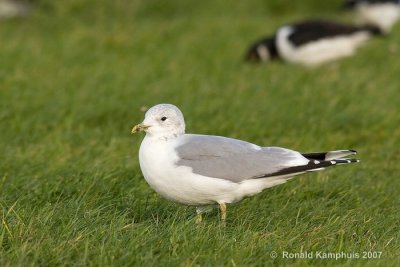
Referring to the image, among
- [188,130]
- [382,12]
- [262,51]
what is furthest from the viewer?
[382,12]

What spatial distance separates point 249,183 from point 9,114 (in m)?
3.78

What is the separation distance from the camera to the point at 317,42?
43.0 feet

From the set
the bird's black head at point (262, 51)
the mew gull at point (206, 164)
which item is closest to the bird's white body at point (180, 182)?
the mew gull at point (206, 164)

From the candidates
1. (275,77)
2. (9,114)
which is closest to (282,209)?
(9,114)

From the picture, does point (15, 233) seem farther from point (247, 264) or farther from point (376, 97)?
point (376, 97)

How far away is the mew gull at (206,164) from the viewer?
5.31 meters

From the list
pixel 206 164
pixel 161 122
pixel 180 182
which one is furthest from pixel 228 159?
pixel 161 122

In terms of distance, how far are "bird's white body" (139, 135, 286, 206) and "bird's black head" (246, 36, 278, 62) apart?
683 centimetres

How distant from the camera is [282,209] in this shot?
590cm

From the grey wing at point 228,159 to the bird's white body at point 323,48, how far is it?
24.8ft

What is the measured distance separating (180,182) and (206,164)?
226 millimetres

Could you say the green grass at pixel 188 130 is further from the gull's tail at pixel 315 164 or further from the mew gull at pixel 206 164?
the gull's tail at pixel 315 164

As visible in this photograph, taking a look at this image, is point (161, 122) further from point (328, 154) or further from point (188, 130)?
point (188, 130)

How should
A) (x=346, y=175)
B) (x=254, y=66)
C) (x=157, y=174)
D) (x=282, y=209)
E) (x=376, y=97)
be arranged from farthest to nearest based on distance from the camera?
(x=254, y=66)
(x=376, y=97)
(x=346, y=175)
(x=282, y=209)
(x=157, y=174)
